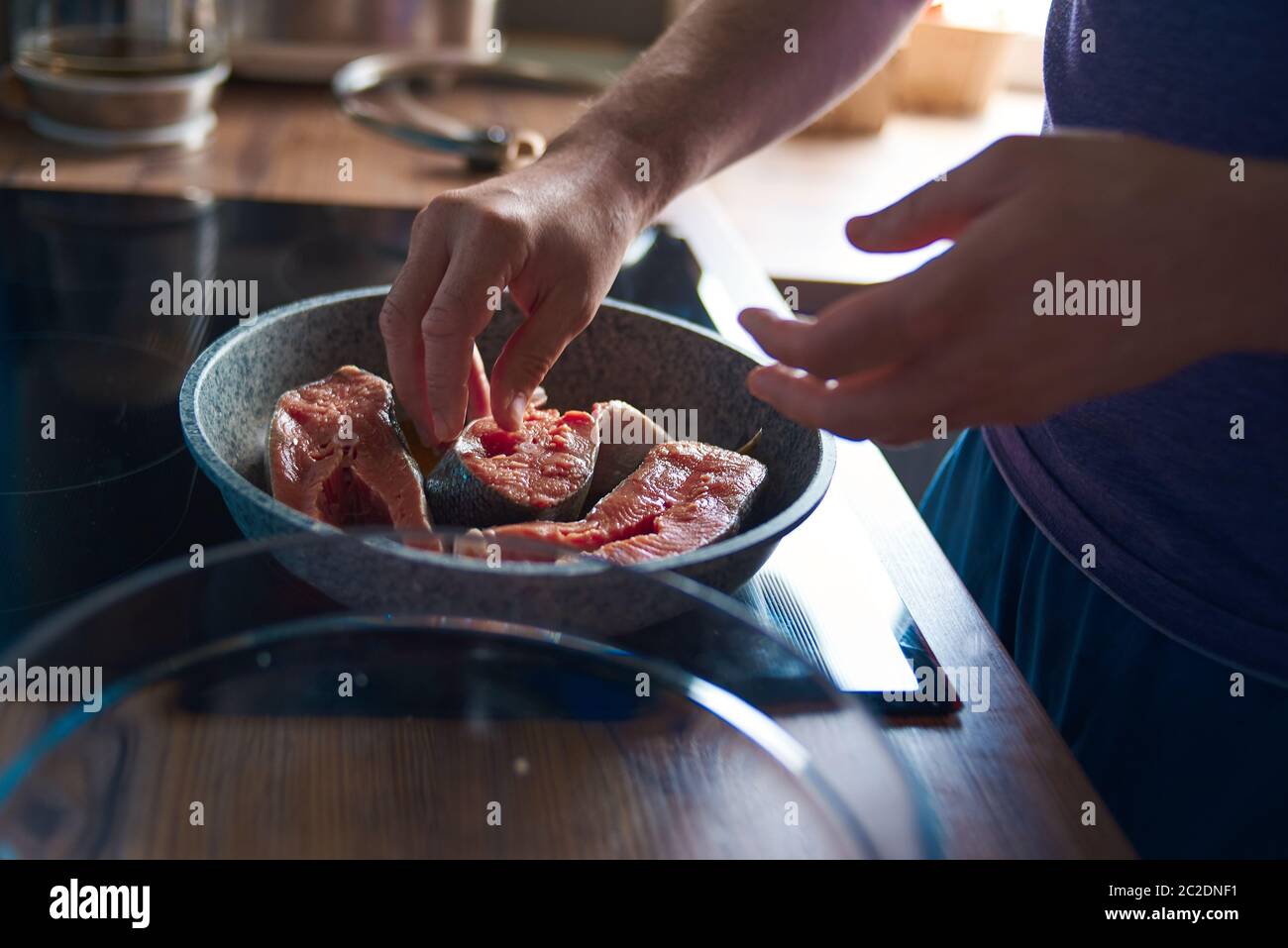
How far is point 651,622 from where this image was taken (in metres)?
0.53

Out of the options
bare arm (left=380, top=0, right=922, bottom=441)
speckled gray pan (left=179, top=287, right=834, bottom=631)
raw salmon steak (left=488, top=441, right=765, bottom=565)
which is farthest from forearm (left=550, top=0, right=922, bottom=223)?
raw salmon steak (left=488, top=441, right=765, bottom=565)

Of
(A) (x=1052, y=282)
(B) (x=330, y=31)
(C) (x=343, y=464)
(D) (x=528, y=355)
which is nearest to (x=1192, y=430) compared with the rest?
(A) (x=1052, y=282)

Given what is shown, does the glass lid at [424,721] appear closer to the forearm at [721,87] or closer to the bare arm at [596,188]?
the bare arm at [596,188]

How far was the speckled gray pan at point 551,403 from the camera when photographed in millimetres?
526

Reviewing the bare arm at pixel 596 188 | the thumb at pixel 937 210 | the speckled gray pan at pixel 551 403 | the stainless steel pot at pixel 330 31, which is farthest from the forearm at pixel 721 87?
the stainless steel pot at pixel 330 31

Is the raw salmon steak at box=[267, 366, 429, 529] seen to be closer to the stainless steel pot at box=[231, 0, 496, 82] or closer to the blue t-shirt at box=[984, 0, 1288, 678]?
the blue t-shirt at box=[984, 0, 1288, 678]

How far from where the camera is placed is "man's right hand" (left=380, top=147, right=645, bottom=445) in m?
0.73

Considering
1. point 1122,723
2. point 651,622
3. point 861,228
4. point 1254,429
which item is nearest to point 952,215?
point 861,228

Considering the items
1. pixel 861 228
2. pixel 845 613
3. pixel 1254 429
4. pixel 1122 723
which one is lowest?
pixel 1122 723

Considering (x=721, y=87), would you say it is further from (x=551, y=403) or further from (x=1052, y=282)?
(x=1052, y=282)

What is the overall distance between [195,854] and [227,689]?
9cm

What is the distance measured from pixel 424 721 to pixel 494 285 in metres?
0.34

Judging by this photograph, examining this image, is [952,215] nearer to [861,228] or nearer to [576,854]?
[861,228]
